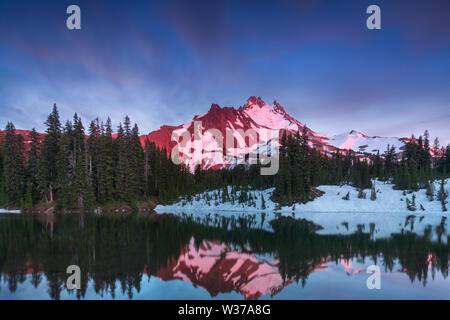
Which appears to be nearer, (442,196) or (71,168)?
(442,196)

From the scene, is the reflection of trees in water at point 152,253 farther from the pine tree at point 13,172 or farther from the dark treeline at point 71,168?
the pine tree at point 13,172

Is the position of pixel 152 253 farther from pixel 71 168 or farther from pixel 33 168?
pixel 33 168

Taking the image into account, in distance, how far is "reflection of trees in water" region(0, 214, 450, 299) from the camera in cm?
1037

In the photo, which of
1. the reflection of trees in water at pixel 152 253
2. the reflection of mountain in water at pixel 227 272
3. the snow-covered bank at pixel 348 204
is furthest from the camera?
the snow-covered bank at pixel 348 204

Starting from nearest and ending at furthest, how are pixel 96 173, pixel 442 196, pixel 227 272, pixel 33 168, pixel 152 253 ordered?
1. pixel 227 272
2. pixel 152 253
3. pixel 442 196
4. pixel 33 168
5. pixel 96 173

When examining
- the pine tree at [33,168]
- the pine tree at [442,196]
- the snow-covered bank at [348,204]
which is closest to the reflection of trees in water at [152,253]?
the snow-covered bank at [348,204]

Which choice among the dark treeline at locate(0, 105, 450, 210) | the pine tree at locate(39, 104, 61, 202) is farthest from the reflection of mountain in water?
the pine tree at locate(39, 104, 61, 202)

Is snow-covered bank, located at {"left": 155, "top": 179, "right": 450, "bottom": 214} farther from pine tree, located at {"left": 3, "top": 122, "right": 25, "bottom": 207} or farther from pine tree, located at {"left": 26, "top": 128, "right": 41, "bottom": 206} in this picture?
pine tree, located at {"left": 3, "top": 122, "right": 25, "bottom": 207}

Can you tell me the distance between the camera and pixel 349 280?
1023 cm

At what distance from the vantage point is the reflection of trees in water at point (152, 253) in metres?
10.4

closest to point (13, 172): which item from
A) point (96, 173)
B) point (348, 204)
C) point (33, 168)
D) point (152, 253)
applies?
point (33, 168)

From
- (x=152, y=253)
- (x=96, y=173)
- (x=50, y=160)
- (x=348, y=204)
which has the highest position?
(x=50, y=160)

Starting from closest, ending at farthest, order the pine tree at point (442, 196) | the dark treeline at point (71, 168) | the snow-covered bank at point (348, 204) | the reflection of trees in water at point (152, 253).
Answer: the reflection of trees in water at point (152, 253), the pine tree at point (442, 196), the snow-covered bank at point (348, 204), the dark treeline at point (71, 168)

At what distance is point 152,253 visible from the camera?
46.9 feet
